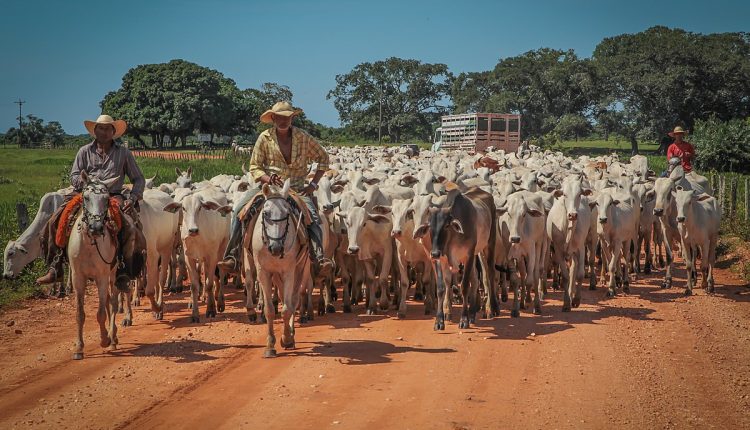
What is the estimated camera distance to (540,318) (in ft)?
41.5

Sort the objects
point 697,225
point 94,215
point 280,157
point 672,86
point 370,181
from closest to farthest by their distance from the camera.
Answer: point 94,215, point 280,157, point 697,225, point 370,181, point 672,86

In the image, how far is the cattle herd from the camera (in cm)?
1187

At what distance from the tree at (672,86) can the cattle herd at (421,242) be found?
42309 mm

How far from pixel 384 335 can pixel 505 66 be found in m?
64.7

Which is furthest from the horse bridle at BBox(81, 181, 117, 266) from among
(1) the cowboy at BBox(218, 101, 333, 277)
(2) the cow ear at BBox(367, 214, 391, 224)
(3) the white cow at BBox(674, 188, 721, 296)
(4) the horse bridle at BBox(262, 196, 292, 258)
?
(3) the white cow at BBox(674, 188, 721, 296)

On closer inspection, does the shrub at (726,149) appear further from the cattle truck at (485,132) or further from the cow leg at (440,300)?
the cow leg at (440,300)

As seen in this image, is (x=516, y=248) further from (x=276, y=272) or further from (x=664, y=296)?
(x=276, y=272)

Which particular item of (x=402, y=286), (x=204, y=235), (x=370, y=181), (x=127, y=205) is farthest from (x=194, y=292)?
(x=370, y=181)

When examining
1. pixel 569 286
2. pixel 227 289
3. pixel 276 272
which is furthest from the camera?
pixel 227 289

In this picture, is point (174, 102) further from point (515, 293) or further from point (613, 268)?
point (515, 293)

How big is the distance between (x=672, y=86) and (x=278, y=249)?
51.6 metres

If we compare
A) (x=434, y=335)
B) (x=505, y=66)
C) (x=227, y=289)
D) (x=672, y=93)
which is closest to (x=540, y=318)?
(x=434, y=335)

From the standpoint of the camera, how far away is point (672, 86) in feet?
183

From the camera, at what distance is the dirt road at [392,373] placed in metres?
7.73
